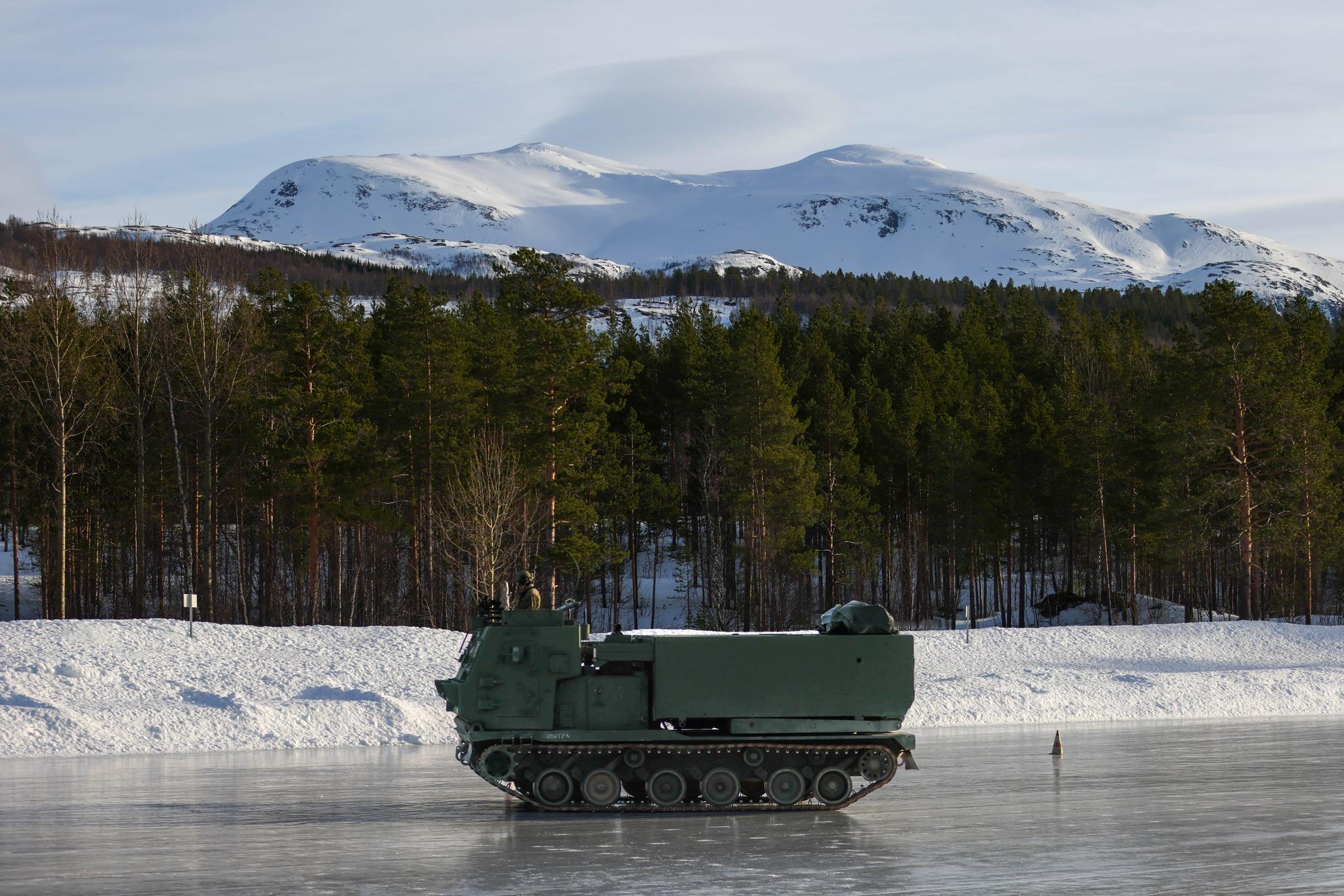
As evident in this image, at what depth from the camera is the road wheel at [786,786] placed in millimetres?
18078

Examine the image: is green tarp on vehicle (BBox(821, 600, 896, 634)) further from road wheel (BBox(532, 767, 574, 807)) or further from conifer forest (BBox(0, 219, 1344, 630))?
conifer forest (BBox(0, 219, 1344, 630))

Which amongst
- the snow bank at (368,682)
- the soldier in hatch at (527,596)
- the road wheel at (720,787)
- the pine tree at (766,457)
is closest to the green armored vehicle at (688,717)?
the road wheel at (720,787)

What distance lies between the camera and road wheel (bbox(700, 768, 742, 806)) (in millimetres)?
17984

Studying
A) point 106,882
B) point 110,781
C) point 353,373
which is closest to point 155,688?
point 110,781

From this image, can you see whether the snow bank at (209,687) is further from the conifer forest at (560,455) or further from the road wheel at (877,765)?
the road wheel at (877,765)

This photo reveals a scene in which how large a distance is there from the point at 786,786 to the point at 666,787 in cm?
155

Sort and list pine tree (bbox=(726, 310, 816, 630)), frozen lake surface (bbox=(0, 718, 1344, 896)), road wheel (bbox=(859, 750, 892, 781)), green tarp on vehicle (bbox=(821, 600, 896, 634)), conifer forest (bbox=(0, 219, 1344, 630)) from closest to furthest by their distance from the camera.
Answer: frozen lake surface (bbox=(0, 718, 1344, 896)) < road wheel (bbox=(859, 750, 892, 781)) < green tarp on vehicle (bbox=(821, 600, 896, 634)) < conifer forest (bbox=(0, 219, 1344, 630)) < pine tree (bbox=(726, 310, 816, 630))

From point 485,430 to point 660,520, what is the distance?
21390 millimetres

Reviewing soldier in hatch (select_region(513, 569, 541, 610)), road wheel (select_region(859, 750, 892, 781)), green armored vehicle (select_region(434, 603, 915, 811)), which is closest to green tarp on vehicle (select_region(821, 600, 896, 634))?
green armored vehicle (select_region(434, 603, 915, 811))

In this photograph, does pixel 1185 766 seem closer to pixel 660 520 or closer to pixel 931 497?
pixel 931 497

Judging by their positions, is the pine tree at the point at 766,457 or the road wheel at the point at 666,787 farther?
the pine tree at the point at 766,457

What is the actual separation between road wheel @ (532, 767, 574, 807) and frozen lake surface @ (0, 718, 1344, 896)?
38 centimetres

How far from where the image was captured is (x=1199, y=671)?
4025 cm

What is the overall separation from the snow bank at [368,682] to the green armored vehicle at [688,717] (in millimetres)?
11058
